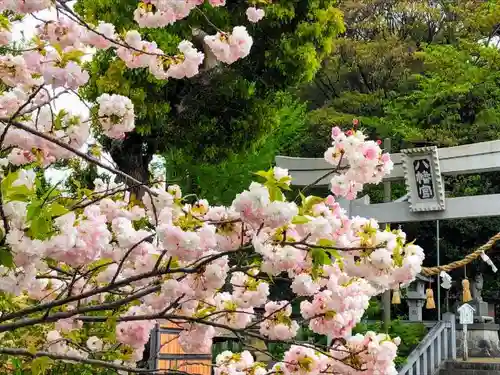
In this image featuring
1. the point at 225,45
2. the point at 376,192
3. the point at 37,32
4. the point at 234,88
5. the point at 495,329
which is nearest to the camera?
the point at 37,32

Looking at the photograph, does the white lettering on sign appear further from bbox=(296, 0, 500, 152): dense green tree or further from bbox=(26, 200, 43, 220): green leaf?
bbox=(26, 200, 43, 220): green leaf

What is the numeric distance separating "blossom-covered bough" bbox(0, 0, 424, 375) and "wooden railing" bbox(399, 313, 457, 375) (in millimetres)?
8408

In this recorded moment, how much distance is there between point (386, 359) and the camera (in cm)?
282

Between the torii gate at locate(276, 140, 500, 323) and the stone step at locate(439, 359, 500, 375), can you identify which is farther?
the stone step at locate(439, 359, 500, 375)

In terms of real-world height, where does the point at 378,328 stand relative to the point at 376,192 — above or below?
below

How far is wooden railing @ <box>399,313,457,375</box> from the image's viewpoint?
11.3m

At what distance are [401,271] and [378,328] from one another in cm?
1168

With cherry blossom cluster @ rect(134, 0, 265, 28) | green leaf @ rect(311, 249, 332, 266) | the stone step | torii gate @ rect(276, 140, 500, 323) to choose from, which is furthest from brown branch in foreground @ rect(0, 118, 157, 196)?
the stone step

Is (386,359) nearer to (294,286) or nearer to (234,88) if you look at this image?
(294,286)

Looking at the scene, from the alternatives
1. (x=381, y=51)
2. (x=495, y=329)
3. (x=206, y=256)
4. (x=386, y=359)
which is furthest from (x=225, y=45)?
(x=381, y=51)

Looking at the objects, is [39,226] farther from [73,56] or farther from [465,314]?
[465,314]

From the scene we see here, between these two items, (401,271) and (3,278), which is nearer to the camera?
(3,278)

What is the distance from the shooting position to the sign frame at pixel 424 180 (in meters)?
10.4

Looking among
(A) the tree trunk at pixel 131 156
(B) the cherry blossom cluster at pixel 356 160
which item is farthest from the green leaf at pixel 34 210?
(A) the tree trunk at pixel 131 156
